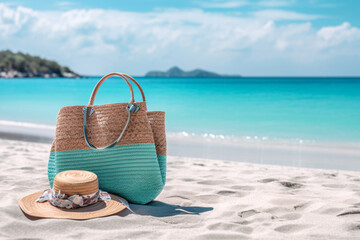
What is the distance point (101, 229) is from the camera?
2107 mm

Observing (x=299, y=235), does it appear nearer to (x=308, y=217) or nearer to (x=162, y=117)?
(x=308, y=217)

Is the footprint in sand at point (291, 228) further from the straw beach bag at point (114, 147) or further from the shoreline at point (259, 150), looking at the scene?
the shoreline at point (259, 150)

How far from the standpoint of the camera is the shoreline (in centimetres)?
552

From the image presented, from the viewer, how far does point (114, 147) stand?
103 inches

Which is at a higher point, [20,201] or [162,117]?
[162,117]

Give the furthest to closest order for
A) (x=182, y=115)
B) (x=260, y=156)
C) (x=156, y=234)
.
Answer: (x=182, y=115) < (x=260, y=156) < (x=156, y=234)

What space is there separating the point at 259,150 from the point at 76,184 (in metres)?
4.75

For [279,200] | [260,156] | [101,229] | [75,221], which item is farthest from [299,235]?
[260,156]

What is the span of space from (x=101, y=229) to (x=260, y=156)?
13.9 ft

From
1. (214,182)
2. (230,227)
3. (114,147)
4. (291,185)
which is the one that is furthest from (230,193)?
(114,147)

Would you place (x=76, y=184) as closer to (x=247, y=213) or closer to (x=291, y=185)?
(x=247, y=213)

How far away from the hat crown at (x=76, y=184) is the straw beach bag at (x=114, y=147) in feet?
0.87

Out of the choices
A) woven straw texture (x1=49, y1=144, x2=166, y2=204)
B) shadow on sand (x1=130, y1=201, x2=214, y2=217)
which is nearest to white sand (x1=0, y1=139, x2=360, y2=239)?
shadow on sand (x1=130, y1=201, x2=214, y2=217)

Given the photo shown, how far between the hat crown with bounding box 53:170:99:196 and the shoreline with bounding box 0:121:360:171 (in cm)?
347
